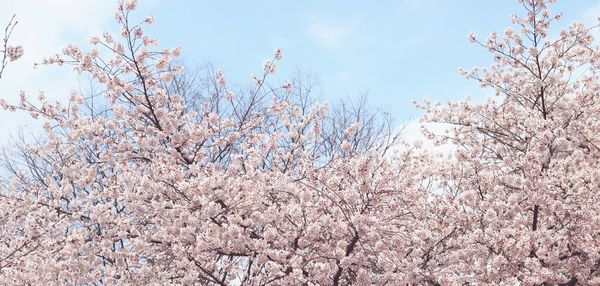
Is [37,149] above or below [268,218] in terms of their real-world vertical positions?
above

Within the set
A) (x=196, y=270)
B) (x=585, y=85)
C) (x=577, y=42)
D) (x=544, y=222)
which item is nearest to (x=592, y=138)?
(x=585, y=85)

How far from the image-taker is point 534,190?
21.1 ft

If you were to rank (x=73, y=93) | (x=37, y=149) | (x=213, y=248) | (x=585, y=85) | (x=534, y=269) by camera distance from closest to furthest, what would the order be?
1. (x=534, y=269)
2. (x=213, y=248)
3. (x=73, y=93)
4. (x=585, y=85)
5. (x=37, y=149)

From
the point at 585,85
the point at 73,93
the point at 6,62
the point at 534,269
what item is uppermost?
the point at 585,85

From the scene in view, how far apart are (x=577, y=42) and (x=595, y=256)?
342 cm

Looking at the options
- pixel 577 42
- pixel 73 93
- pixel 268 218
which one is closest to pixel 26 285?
pixel 73 93

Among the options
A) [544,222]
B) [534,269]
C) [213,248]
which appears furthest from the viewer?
[544,222]

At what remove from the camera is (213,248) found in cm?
635

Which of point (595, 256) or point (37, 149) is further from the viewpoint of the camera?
point (37, 149)

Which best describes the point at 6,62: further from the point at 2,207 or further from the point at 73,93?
the point at 2,207

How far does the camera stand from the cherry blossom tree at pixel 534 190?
20.2 feet

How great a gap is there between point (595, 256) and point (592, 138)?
3.48 meters

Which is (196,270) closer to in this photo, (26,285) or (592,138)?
(26,285)

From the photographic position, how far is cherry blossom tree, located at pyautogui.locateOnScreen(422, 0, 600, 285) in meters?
Answer: 6.16
